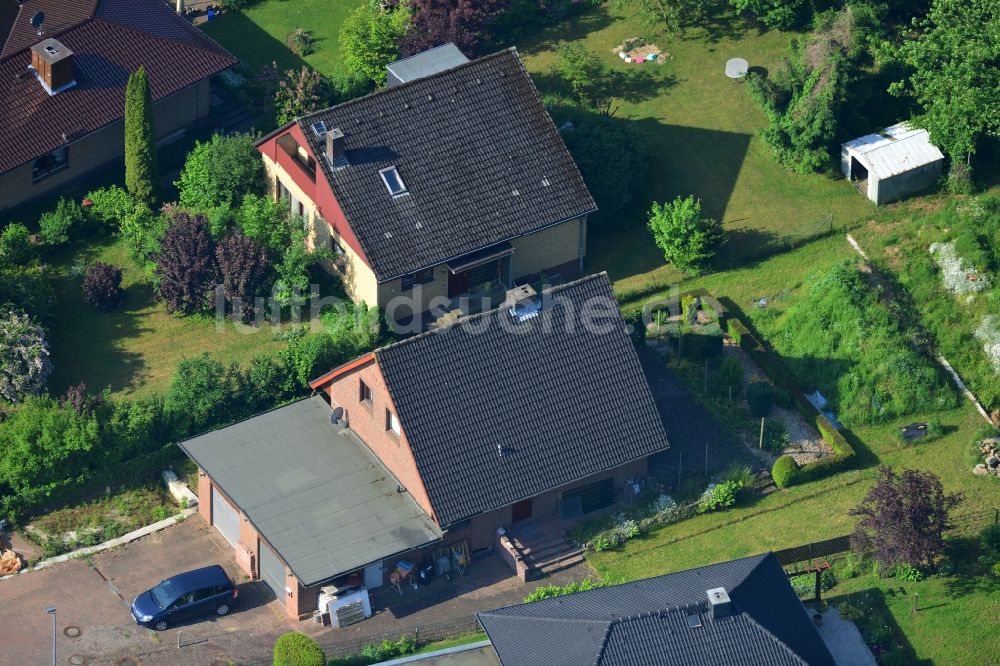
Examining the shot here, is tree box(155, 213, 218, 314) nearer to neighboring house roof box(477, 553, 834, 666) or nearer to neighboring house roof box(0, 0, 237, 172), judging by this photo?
neighboring house roof box(0, 0, 237, 172)

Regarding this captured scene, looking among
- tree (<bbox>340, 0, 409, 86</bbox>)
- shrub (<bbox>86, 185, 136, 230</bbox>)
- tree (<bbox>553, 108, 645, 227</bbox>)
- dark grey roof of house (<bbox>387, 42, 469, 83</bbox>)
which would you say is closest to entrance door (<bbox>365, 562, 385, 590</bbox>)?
tree (<bbox>553, 108, 645, 227</bbox>)

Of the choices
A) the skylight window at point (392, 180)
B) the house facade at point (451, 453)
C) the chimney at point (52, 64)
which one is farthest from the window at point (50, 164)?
the house facade at point (451, 453)

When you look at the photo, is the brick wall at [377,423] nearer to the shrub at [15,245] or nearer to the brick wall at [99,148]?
the shrub at [15,245]

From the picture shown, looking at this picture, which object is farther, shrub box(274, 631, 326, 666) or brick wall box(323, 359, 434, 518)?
brick wall box(323, 359, 434, 518)

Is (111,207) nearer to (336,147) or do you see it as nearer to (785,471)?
(336,147)

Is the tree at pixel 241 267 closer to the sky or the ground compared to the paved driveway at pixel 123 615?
closer to the sky

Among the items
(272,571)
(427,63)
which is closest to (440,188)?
(427,63)

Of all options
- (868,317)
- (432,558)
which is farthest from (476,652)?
(868,317)
